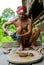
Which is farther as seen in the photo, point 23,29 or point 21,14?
point 23,29

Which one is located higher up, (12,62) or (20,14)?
(20,14)

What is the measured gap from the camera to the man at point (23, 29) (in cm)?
322

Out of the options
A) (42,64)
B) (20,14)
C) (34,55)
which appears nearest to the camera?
(42,64)

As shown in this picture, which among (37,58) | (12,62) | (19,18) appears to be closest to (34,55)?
(37,58)

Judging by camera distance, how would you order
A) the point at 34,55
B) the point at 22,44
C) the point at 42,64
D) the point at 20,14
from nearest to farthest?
the point at 42,64 < the point at 34,55 < the point at 20,14 < the point at 22,44

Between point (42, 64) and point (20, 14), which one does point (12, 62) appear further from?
point (20, 14)

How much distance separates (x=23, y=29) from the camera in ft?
11.0

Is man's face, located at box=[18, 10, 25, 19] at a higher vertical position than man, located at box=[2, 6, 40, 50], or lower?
higher

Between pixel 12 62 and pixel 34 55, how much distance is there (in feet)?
1.25

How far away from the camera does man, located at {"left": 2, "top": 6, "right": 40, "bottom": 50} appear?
3.22m

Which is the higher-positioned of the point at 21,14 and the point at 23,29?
the point at 21,14

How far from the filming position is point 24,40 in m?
3.42

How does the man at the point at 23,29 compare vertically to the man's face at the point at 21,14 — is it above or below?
below

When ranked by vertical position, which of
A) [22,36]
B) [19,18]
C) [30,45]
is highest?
[19,18]
